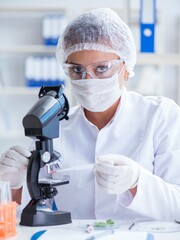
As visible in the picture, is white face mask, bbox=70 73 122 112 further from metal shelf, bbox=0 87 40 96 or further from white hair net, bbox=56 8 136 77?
metal shelf, bbox=0 87 40 96

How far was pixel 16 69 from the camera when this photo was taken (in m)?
4.74

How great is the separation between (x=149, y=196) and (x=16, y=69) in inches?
134

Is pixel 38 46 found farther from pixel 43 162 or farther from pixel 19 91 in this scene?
pixel 43 162

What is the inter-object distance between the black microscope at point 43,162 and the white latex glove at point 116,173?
13cm

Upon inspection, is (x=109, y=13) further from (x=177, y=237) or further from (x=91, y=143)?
(x=177, y=237)

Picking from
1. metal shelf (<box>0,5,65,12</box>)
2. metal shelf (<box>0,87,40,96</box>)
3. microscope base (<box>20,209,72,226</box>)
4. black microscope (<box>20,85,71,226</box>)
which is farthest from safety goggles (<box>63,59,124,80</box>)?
metal shelf (<box>0,5,65,12</box>)

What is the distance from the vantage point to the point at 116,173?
1443 millimetres

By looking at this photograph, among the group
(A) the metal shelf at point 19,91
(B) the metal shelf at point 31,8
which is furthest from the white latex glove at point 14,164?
(B) the metal shelf at point 31,8

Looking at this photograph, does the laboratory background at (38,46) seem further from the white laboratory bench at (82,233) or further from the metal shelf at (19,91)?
the white laboratory bench at (82,233)

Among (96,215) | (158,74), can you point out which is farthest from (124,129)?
(158,74)

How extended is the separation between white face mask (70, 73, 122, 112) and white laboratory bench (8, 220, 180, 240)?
546mm

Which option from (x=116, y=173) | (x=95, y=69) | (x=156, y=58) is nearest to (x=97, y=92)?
(x=95, y=69)

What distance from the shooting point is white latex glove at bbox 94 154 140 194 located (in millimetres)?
1444

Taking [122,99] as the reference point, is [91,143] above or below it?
below
